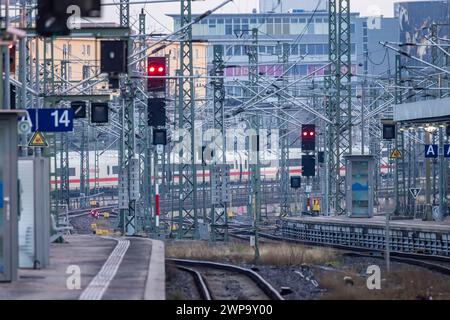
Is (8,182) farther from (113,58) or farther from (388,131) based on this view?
(388,131)

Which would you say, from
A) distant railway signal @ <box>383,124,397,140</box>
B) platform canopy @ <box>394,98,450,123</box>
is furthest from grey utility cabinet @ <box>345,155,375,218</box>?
distant railway signal @ <box>383,124,397,140</box>

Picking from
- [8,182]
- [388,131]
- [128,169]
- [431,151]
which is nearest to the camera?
[8,182]

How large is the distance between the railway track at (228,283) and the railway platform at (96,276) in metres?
0.96

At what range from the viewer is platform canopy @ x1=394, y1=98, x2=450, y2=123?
127 feet

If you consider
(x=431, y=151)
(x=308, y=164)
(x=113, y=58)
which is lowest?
(x=308, y=164)

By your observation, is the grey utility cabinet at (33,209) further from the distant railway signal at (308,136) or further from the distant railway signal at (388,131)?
the distant railway signal at (308,136)

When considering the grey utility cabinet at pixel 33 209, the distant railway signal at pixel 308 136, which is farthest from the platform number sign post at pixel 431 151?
the grey utility cabinet at pixel 33 209

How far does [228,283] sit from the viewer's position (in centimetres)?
2475

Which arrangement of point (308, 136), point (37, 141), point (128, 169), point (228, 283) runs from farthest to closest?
1. point (308, 136)
2. point (128, 169)
3. point (37, 141)
4. point (228, 283)

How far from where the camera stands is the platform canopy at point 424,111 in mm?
38781

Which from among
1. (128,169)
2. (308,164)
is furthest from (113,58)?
(308,164)

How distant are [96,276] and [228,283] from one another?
4.69 metres
